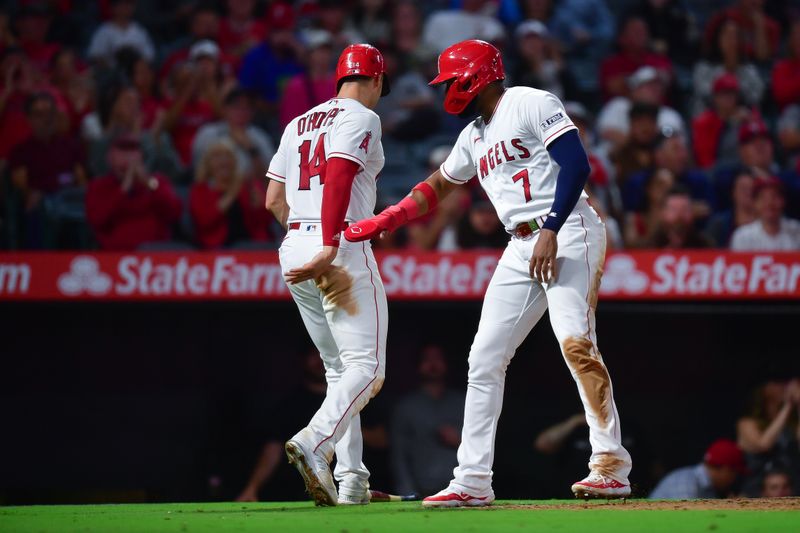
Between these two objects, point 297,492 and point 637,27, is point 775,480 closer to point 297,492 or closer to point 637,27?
point 297,492

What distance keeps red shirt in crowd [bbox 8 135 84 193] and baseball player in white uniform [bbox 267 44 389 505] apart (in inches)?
152

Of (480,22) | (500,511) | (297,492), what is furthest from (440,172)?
(480,22)

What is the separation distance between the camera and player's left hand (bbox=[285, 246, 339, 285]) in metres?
4.49

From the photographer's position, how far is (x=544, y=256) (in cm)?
439

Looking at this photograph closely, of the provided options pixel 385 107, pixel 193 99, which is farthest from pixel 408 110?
pixel 193 99

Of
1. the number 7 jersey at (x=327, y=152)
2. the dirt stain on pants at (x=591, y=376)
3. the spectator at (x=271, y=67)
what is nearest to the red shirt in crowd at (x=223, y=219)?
the spectator at (x=271, y=67)

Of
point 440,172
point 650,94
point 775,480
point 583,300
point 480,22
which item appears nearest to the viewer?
point 583,300

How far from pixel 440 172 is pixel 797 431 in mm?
4125

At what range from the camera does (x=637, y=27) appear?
10.4m

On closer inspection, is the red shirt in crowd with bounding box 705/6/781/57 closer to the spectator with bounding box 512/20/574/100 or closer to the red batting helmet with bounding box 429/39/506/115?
the spectator with bounding box 512/20/574/100

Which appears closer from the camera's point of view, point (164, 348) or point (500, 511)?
point (500, 511)

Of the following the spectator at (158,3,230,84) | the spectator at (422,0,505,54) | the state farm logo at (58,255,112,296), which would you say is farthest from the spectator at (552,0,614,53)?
the state farm logo at (58,255,112,296)

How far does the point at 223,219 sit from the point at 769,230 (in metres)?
3.67

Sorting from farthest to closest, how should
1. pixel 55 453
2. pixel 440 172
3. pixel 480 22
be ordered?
pixel 480 22
pixel 55 453
pixel 440 172
